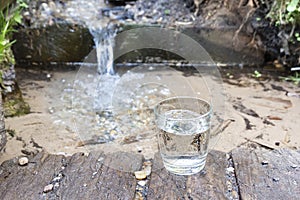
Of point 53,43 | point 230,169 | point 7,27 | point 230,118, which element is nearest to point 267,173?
point 230,169

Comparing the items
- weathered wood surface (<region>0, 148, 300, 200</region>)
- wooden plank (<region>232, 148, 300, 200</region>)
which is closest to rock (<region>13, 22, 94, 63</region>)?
weathered wood surface (<region>0, 148, 300, 200</region>)

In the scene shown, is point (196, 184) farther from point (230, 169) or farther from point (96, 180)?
point (96, 180)

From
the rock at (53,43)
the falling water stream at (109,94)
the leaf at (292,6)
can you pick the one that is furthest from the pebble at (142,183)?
the rock at (53,43)

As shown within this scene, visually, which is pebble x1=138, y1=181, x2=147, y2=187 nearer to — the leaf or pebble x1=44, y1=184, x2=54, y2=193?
pebble x1=44, y1=184, x2=54, y2=193

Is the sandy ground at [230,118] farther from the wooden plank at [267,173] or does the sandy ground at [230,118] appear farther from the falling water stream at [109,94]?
the wooden plank at [267,173]

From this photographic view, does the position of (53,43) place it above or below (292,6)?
below

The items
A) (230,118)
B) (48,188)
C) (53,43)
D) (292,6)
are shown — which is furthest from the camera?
(53,43)

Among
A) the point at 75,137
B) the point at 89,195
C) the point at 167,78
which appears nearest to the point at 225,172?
the point at 89,195

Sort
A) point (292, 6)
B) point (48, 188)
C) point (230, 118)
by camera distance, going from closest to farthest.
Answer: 1. point (48, 188)
2. point (230, 118)
3. point (292, 6)

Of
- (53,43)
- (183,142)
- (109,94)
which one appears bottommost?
(109,94)

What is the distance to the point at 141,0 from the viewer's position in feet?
9.16

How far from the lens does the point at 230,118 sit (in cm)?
193

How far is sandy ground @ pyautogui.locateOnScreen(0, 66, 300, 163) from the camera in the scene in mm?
1697

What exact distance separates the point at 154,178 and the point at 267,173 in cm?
24
